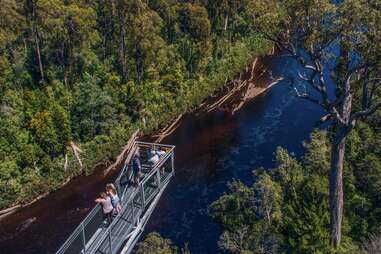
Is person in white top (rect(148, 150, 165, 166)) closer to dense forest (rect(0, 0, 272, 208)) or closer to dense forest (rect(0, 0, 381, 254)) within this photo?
dense forest (rect(0, 0, 381, 254))

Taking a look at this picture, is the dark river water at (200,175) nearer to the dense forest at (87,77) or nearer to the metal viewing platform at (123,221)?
the dense forest at (87,77)

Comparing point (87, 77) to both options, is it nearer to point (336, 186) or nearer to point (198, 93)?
point (198, 93)

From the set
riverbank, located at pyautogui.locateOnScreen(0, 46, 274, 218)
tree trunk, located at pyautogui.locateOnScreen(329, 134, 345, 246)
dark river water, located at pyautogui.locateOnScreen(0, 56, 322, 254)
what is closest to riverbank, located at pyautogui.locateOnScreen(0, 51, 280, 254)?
dark river water, located at pyautogui.locateOnScreen(0, 56, 322, 254)

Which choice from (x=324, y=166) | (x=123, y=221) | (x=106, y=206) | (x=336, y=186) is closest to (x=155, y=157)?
(x=123, y=221)

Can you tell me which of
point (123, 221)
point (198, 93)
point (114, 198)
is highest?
point (198, 93)

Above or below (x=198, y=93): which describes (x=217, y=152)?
below

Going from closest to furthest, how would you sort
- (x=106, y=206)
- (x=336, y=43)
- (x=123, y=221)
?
(x=106, y=206) < (x=123, y=221) < (x=336, y=43)
